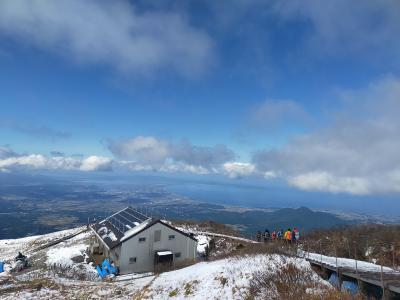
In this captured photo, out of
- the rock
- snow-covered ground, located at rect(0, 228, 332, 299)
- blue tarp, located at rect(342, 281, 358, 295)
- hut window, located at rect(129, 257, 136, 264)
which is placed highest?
blue tarp, located at rect(342, 281, 358, 295)

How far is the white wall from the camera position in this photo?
118ft

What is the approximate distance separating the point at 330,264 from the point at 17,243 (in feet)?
220

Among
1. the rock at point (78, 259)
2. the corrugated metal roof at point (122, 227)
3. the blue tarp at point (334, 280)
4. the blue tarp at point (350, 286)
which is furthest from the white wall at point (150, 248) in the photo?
the blue tarp at point (350, 286)

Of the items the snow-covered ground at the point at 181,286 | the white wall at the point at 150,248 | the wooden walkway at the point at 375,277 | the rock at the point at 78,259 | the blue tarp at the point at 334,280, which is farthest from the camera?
the rock at the point at 78,259

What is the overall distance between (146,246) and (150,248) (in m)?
0.58

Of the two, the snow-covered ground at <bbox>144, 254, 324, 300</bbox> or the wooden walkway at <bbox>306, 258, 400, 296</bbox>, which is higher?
the wooden walkway at <bbox>306, 258, 400, 296</bbox>

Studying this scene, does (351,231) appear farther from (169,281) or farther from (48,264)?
(48,264)

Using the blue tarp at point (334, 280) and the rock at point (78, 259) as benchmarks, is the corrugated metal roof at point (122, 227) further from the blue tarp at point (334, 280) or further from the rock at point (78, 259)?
the blue tarp at point (334, 280)

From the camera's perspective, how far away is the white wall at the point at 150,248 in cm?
3603

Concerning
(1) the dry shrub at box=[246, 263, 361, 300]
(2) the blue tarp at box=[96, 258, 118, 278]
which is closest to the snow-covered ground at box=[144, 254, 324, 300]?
(1) the dry shrub at box=[246, 263, 361, 300]

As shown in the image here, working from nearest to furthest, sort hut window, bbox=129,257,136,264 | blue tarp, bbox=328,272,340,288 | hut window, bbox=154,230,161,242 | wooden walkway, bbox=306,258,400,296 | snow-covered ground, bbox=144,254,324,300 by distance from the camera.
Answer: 1. wooden walkway, bbox=306,258,400,296
2. blue tarp, bbox=328,272,340,288
3. snow-covered ground, bbox=144,254,324,300
4. hut window, bbox=129,257,136,264
5. hut window, bbox=154,230,161,242

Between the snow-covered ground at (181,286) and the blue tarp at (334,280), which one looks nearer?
the blue tarp at (334,280)

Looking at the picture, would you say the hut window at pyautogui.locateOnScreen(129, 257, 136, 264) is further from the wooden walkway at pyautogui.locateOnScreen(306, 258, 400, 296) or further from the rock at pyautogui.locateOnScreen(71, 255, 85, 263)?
the wooden walkway at pyautogui.locateOnScreen(306, 258, 400, 296)

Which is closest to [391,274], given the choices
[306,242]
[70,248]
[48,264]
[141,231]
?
[306,242]
